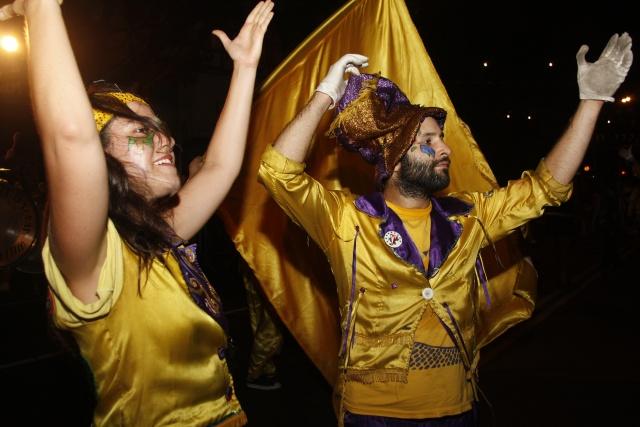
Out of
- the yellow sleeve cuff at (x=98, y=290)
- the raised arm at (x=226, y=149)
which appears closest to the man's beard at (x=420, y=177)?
the raised arm at (x=226, y=149)

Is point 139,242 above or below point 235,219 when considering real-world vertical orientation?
above

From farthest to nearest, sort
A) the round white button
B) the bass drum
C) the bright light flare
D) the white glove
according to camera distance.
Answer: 1. the bright light flare
2. the bass drum
3. the round white button
4. the white glove

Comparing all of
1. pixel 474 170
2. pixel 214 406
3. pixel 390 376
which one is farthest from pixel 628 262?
pixel 214 406

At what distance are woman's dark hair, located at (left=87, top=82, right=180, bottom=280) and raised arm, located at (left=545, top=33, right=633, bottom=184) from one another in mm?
1850

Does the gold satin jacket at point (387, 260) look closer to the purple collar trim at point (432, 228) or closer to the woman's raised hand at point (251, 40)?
the purple collar trim at point (432, 228)

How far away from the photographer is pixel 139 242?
5.31ft

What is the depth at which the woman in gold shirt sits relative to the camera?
3.86ft

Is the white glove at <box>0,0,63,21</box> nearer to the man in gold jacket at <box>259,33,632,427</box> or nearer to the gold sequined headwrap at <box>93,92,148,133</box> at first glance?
the gold sequined headwrap at <box>93,92,148,133</box>

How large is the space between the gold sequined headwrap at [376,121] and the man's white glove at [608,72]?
699 millimetres

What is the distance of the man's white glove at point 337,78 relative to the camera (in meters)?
2.42

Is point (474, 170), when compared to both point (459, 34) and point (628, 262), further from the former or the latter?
point (628, 262)

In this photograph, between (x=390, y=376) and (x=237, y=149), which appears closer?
(x=237, y=149)

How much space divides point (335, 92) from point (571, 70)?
1904 centimetres

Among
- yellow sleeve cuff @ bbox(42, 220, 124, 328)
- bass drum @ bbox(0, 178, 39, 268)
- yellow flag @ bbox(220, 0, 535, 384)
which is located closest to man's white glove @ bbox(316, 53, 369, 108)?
yellow flag @ bbox(220, 0, 535, 384)
